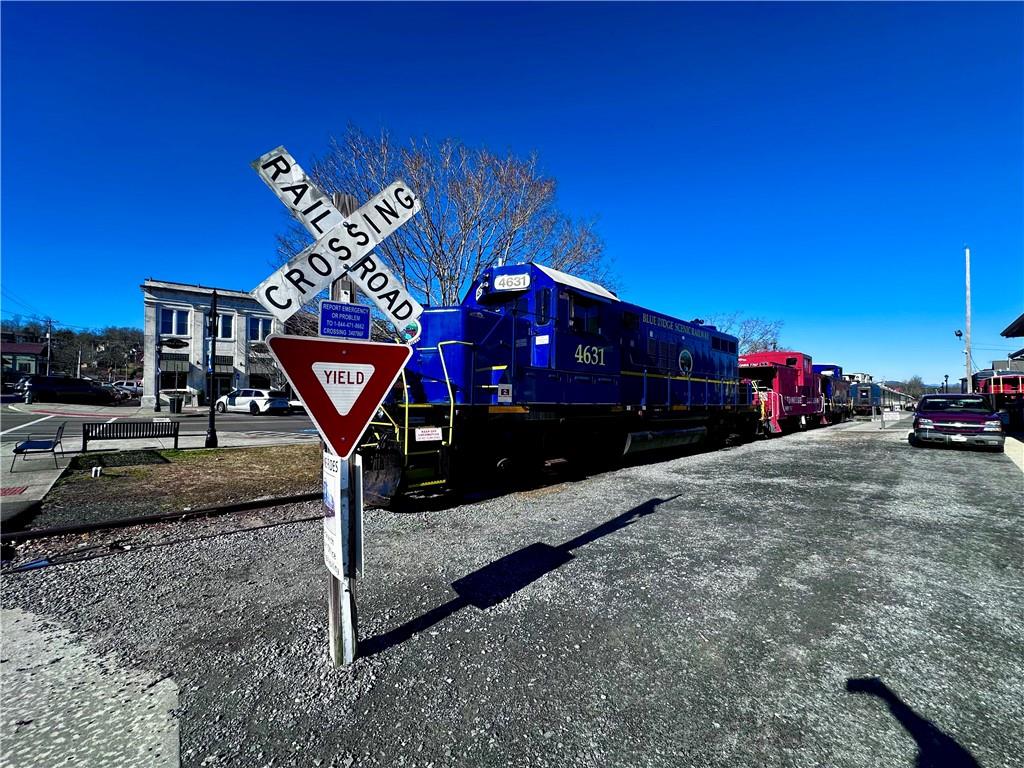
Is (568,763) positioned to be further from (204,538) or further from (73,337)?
(73,337)

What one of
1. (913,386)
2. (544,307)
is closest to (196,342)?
(544,307)

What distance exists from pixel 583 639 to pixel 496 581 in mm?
1231

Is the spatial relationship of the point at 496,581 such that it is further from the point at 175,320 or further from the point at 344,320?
the point at 175,320

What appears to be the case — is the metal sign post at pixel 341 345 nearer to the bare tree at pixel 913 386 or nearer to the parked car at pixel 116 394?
the parked car at pixel 116 394

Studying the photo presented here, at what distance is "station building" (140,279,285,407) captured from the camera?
43500 millimetres

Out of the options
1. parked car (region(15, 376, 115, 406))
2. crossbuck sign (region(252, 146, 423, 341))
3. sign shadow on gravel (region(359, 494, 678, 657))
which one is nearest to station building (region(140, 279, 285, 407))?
parked car (region(15, 376, 115, 406))

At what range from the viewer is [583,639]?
141 inches

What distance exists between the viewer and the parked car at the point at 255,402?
1457 inches

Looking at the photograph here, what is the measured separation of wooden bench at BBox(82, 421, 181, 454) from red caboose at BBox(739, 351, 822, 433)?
Result: 2025 cm

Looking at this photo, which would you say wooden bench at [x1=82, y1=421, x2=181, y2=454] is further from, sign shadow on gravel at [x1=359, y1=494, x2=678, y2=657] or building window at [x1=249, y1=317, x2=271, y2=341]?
building window at [x1=249, y1=317, x2=271, y2=341]

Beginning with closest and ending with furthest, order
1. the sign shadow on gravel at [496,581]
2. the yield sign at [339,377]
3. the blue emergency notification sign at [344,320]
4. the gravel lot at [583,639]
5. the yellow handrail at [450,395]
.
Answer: the gravel lot at [583,639], the yield sign at [339,377], the blue emergency notification sign at [344,320], the sign shadow on gravel at [496,581], the yellow handrail at [450,395]

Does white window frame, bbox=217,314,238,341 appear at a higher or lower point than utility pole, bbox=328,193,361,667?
higher

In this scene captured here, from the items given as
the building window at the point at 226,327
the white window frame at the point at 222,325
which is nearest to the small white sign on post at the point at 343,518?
the white window frame at the point at 222,325

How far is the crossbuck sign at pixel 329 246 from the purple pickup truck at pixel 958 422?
61.0 feet
